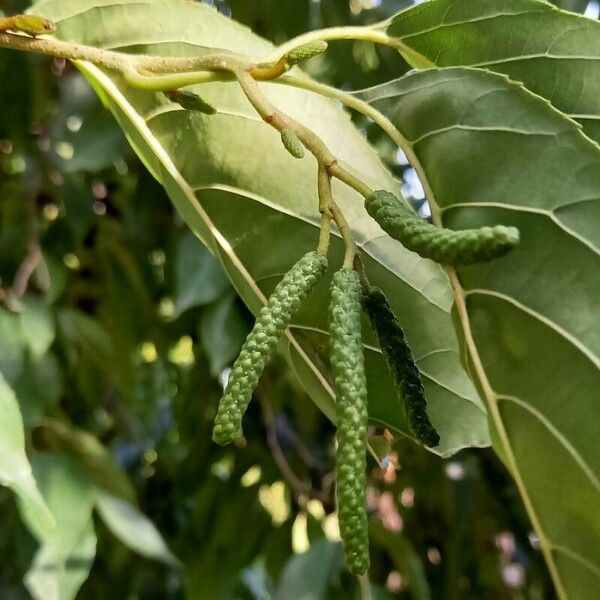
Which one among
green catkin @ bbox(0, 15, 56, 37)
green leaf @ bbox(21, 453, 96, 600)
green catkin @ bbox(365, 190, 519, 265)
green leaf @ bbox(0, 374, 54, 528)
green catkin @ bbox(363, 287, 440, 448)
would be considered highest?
green catkin @ bbox(0, 15, 56, 37)

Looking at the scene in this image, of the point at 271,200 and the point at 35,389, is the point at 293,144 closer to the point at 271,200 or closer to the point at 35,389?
the point at 271,200

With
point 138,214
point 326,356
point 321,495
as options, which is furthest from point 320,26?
point 326,356

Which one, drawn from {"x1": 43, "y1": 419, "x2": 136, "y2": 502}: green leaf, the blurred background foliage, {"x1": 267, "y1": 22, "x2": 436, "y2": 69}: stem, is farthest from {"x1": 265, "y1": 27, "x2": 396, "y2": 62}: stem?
{"x1": 43, "y1": 419, "x2": 136, "y2": 502}: green leaf

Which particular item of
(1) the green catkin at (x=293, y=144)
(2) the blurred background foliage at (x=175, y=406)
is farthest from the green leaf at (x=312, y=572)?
(1) the green catkin at (x=293, y=144)

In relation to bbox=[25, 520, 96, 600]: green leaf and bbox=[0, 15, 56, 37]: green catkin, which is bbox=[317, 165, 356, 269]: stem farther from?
bbox=[25, 520, 96, 600]: green leaf

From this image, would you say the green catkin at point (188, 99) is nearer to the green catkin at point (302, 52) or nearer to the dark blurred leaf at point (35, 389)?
the green catkin at point (302, 52)

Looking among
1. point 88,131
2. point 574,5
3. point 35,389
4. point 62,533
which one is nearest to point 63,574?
point 62,533

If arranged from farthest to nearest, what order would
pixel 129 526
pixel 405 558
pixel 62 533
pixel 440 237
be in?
pixel 405 558 < pixel 129 526 < pixel 62 533 < pixel 440 237
